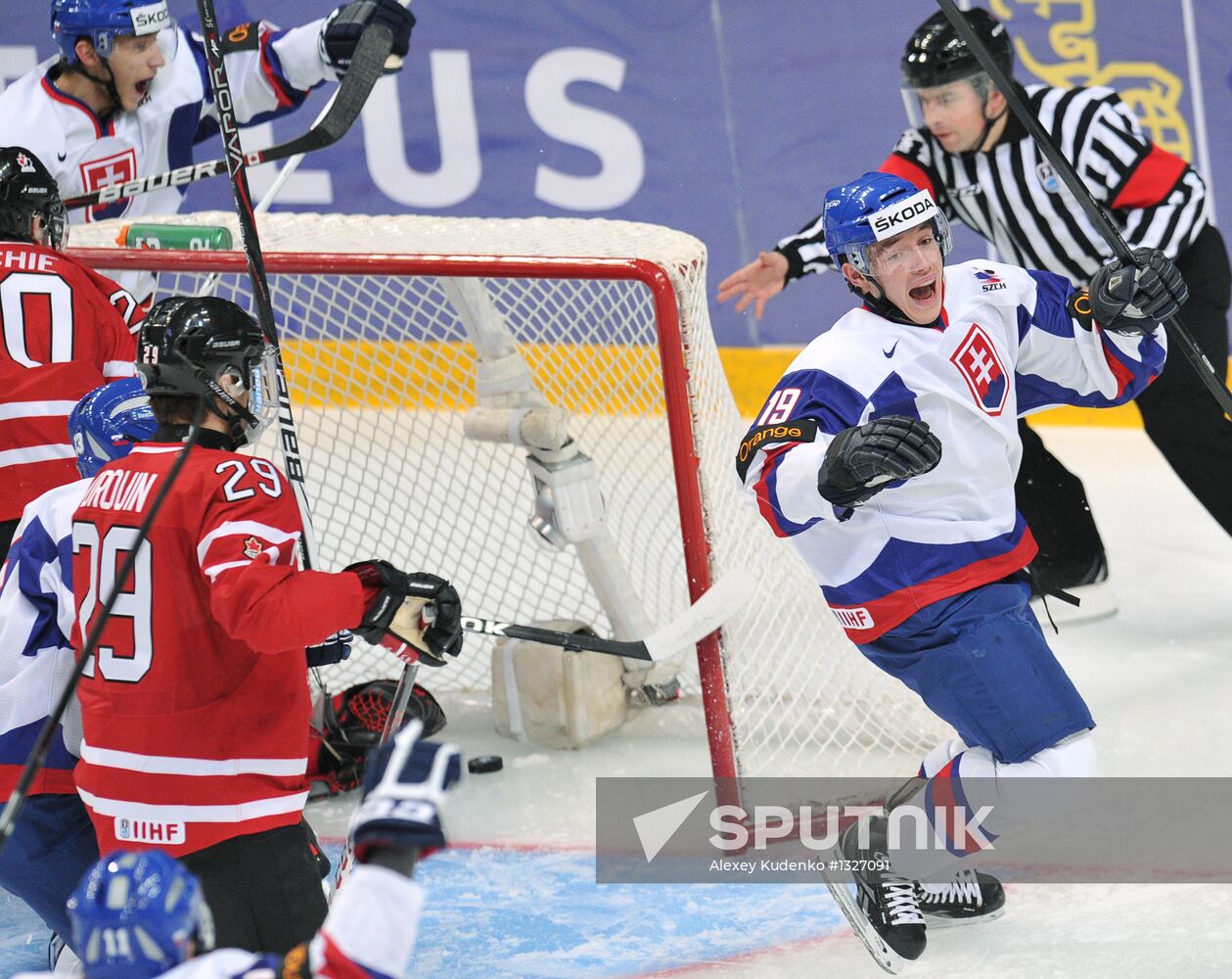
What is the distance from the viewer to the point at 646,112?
5.36 metres

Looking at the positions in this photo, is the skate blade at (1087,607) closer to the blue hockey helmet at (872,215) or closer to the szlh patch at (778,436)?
the blue hockey helmet at (872,215)

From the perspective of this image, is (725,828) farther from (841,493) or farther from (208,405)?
(208,405)

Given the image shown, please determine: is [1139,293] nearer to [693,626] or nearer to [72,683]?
[693,626]

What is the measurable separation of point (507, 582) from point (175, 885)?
2.45m

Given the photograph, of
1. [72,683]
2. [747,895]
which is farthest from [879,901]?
[72,683]

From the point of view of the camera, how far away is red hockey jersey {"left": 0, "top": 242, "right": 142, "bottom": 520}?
9.10 feet

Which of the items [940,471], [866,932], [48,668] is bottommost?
[866,932]

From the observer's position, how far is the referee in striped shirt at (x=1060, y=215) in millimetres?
3535

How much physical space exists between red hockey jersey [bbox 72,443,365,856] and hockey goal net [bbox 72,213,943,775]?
109cm

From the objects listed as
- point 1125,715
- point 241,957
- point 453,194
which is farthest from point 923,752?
point 453,194

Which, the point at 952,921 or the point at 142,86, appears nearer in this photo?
the point at 952,921

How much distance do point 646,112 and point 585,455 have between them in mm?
2322

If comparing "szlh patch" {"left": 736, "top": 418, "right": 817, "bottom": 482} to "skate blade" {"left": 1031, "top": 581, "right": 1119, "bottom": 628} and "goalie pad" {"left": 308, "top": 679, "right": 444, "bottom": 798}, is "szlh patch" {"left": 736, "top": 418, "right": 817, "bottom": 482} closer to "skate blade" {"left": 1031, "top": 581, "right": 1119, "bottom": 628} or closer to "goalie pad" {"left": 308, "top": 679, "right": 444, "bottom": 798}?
"goalie pad" {"left": 308, "top": 679, "right": 444, "bottom": 798}

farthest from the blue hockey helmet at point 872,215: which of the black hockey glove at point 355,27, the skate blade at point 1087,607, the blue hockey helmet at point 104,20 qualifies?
the skate blade at point 1087,607
